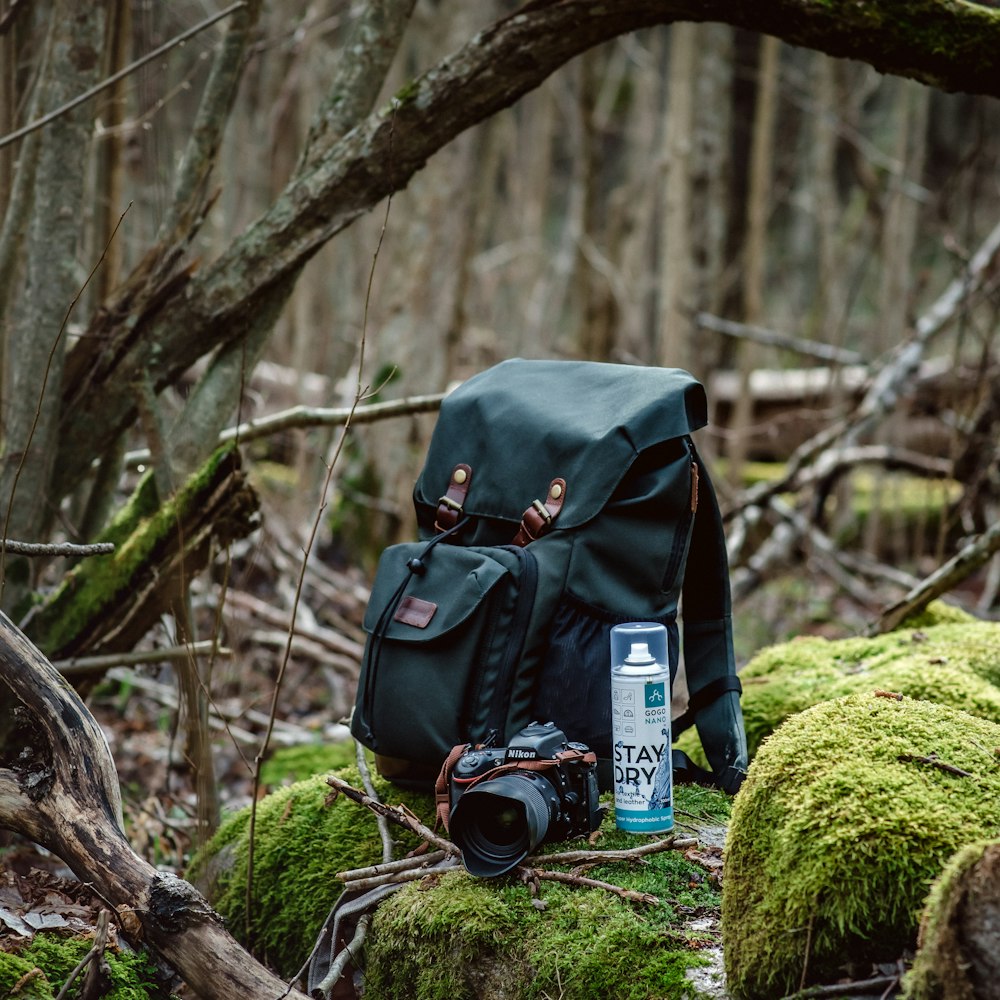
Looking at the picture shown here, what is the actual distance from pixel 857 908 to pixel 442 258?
6.20 metres

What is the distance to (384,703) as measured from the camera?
8.04 ft

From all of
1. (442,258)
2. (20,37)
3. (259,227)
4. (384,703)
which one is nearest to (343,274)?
(442,258)

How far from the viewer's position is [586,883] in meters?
2.09

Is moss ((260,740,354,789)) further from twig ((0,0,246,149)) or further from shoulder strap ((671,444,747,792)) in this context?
twig ((0,0,246,149))

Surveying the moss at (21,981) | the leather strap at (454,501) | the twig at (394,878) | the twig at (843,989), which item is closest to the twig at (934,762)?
the twig at (843,989)

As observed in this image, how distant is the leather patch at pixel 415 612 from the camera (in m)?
2.45

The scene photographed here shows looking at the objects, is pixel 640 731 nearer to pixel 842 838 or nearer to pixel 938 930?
pixel 842 838

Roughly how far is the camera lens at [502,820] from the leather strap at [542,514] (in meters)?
0.63

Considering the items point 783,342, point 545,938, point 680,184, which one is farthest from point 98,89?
point 680,184

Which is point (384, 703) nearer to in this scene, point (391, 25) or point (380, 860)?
point (380, 860)

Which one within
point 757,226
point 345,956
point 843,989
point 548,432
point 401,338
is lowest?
point 345,956

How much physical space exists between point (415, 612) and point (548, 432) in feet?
1.89

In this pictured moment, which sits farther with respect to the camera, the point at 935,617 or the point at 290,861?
the point at 935,617

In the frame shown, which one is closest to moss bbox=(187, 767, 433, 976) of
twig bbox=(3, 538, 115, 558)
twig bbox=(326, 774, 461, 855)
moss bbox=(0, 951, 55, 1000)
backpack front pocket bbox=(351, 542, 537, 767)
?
twig bbox=(326, 774, 461, 855)
